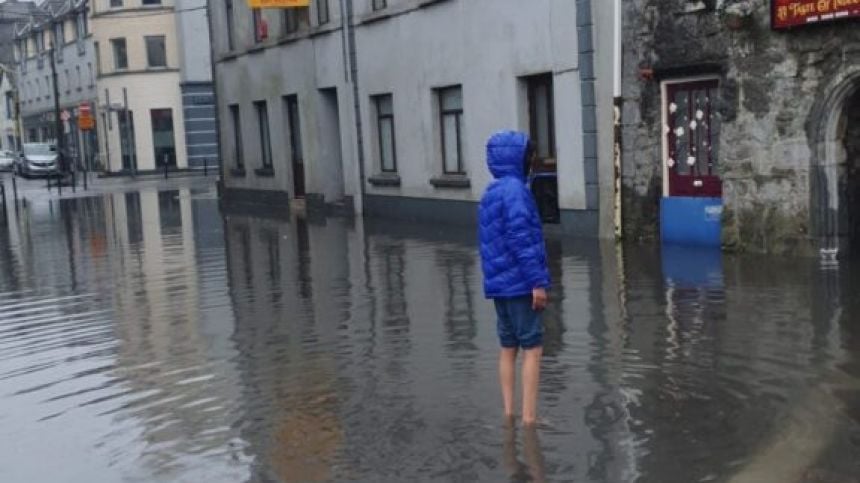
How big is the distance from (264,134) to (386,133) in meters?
7.67

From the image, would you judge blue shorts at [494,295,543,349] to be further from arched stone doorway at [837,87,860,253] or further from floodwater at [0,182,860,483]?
arched stone doorway at [837,87,860,253]

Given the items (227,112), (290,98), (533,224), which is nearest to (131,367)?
(533,224)

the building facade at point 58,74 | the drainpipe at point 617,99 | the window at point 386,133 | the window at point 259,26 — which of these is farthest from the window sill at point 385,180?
the building facade at point 58,74

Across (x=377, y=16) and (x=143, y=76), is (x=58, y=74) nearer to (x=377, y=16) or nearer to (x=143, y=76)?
(x=143, y=76)

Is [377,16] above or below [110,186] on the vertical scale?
above

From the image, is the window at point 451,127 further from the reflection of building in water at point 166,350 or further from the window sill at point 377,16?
the reflection of building in water at point 166,350

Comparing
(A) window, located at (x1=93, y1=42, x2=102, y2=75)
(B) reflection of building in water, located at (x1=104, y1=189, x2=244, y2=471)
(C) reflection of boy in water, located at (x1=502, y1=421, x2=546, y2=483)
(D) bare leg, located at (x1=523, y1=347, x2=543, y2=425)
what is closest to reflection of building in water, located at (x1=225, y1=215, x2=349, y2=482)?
(B) reflection of building in water, located at (x1=104, y1=189, x2=244, y2=471)

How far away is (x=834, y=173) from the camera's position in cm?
1292

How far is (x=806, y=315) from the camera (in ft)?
31.9

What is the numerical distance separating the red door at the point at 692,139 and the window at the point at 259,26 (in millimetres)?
15123

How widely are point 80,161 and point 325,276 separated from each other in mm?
57855

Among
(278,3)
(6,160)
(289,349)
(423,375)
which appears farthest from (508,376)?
(6,160)

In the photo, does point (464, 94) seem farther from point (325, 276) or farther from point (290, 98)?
point (290, 98)

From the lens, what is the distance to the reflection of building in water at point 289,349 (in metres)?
6.43
